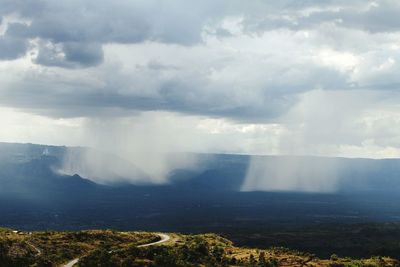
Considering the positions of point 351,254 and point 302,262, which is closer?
point 302,262

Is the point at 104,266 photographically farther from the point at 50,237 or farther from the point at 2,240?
the point at 50,237

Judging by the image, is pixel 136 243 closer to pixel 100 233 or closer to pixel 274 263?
pixel 100 233

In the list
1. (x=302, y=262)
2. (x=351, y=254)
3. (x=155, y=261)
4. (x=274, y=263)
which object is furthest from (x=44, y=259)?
(x=351, y=254)

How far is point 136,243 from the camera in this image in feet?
328

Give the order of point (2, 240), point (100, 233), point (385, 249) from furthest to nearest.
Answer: point (385, 249), point (100, 233), point (2, 240)

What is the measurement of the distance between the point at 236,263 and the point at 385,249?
12319 cm

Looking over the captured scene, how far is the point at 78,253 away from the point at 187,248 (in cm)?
1750

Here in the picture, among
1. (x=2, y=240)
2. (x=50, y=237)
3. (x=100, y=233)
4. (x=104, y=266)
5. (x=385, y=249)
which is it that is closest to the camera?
(x=104, y=266)

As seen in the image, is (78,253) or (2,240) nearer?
(2,240)

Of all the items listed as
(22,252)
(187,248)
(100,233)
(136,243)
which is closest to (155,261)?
(187,248)

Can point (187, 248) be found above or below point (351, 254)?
above

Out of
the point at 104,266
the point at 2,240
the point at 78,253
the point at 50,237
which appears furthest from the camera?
the point at 50,237

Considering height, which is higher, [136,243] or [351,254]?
[136,243]

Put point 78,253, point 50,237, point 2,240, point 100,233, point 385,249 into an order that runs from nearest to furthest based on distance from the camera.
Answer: point 2,240 → point 78,253 → point 50,237 → point 100,233 → point 385,249
